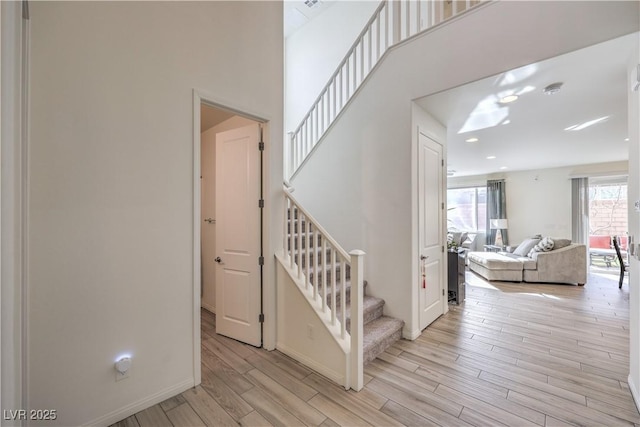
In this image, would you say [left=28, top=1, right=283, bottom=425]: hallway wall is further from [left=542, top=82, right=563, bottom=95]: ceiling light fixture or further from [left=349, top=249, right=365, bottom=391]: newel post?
[left=542, top=82, right=563, bottom=95]: ceiling light fixture

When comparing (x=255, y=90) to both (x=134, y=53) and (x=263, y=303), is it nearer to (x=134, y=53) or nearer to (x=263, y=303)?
(x=134, y=53)

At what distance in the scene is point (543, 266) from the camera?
539 centimetres

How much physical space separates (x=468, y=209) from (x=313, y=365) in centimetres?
878

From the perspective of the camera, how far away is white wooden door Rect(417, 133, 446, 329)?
3152 millimetres

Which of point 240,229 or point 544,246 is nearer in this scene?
point 240,229

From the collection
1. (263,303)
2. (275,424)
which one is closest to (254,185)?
(263,303)

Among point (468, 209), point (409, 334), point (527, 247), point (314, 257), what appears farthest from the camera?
point (468, 209)

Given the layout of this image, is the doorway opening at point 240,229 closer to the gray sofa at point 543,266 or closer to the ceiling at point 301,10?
the ceiling at point 301,10

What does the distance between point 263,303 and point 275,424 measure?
1.10m

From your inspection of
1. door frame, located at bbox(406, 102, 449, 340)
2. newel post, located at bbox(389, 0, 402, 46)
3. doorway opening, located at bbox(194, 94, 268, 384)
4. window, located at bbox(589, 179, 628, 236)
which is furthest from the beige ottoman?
doorway opening, located at bbox(194, 94, 268, 384)

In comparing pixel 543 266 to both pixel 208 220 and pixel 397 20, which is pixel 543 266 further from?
pixel 208 220

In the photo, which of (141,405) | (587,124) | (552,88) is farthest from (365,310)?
(587,124)

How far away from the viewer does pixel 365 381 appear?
87.4 inches

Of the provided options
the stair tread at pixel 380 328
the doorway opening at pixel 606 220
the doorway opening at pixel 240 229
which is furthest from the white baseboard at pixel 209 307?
the doorway opening at pixel 606 220
